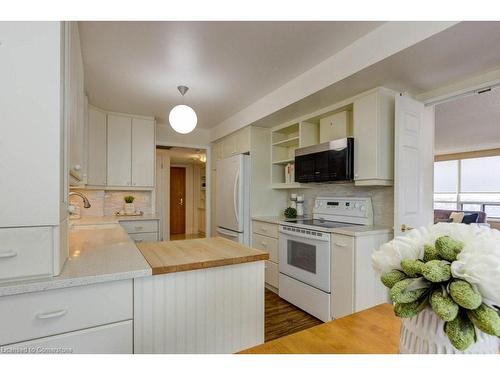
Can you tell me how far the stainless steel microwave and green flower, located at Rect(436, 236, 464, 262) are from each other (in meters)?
2.03

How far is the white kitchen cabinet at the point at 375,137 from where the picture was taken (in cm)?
225

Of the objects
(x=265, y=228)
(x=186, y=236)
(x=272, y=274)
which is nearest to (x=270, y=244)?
(x=265, y=228)

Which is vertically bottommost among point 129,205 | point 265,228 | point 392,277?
point 265,228

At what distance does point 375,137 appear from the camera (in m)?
2.26

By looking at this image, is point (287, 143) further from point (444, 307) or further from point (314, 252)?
point (444, 307)

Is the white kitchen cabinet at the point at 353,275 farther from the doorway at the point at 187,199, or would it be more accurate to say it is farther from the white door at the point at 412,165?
the doorway at the point at 187,199

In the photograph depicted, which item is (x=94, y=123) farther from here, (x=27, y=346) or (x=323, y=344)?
(x=323, y=344)

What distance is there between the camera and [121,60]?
226 cm

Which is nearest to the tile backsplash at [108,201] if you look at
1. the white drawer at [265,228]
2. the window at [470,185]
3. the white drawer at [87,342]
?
the white drawer at [265,228]

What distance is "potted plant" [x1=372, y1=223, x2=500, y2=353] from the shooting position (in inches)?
16.6

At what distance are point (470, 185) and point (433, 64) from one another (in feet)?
21.9

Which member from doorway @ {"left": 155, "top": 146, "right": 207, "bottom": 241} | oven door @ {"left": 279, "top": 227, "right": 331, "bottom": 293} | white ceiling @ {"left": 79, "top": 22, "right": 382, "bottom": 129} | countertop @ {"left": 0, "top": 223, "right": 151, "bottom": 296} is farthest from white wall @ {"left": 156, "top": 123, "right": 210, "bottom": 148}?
doorway @ {"left": 155, "top": 146, "right": 207, "bottom": 241}

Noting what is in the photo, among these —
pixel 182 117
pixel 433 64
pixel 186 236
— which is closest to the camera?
pixel 433 64

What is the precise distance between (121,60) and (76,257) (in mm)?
1700
